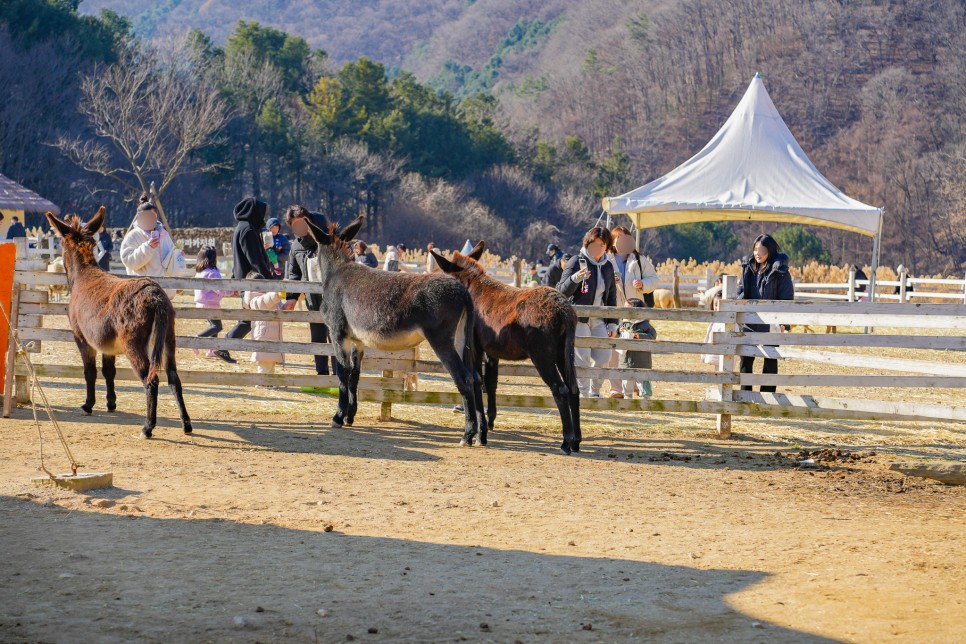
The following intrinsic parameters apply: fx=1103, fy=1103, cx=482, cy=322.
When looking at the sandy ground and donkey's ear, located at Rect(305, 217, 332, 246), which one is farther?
donkey's ear, located at Rect(305, 217, 332, 246)

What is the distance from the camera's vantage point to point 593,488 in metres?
7.77

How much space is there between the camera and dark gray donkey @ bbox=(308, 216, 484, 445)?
910cm

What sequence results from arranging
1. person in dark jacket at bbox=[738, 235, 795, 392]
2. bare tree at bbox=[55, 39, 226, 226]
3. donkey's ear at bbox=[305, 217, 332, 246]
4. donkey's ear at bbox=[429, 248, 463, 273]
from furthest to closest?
1. bare tree at bbox=[55, 39, 226, 226]
2. person in dark jacket at bbox=[738, 235, 795, 392]
3. donkey's ear at bbox=[305, 217, 332, 246]
4. donkey's ear at bbox=[429, 248, 463, 273]

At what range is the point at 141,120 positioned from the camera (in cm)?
5550

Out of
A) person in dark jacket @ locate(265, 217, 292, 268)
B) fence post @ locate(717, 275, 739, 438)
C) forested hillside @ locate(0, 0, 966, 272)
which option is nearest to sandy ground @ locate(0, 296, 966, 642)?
fence post @ locate(717, 275, 739, 438)

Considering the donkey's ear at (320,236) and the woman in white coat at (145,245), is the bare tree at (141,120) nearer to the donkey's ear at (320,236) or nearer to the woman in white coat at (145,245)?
the woman in white coat at (145,245)

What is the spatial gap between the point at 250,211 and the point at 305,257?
2.64 ft

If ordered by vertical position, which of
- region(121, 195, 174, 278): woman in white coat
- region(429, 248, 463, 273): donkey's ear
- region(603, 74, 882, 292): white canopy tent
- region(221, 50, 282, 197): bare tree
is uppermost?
region(221, 50, 282, 197): bare tree

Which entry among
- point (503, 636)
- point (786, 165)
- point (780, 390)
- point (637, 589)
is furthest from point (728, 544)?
point (786, 165)

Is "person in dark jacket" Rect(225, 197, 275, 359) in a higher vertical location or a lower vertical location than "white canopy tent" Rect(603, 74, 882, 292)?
lower

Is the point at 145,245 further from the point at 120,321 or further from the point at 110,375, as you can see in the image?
the point at 120,321

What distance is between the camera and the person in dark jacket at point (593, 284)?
34.9 ft

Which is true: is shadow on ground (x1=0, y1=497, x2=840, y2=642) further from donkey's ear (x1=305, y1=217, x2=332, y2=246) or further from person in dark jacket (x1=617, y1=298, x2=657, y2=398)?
person in dark jacket (x1=617, y1=298, x2=657, y2=398)

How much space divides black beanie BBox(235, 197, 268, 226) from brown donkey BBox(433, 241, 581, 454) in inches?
123
